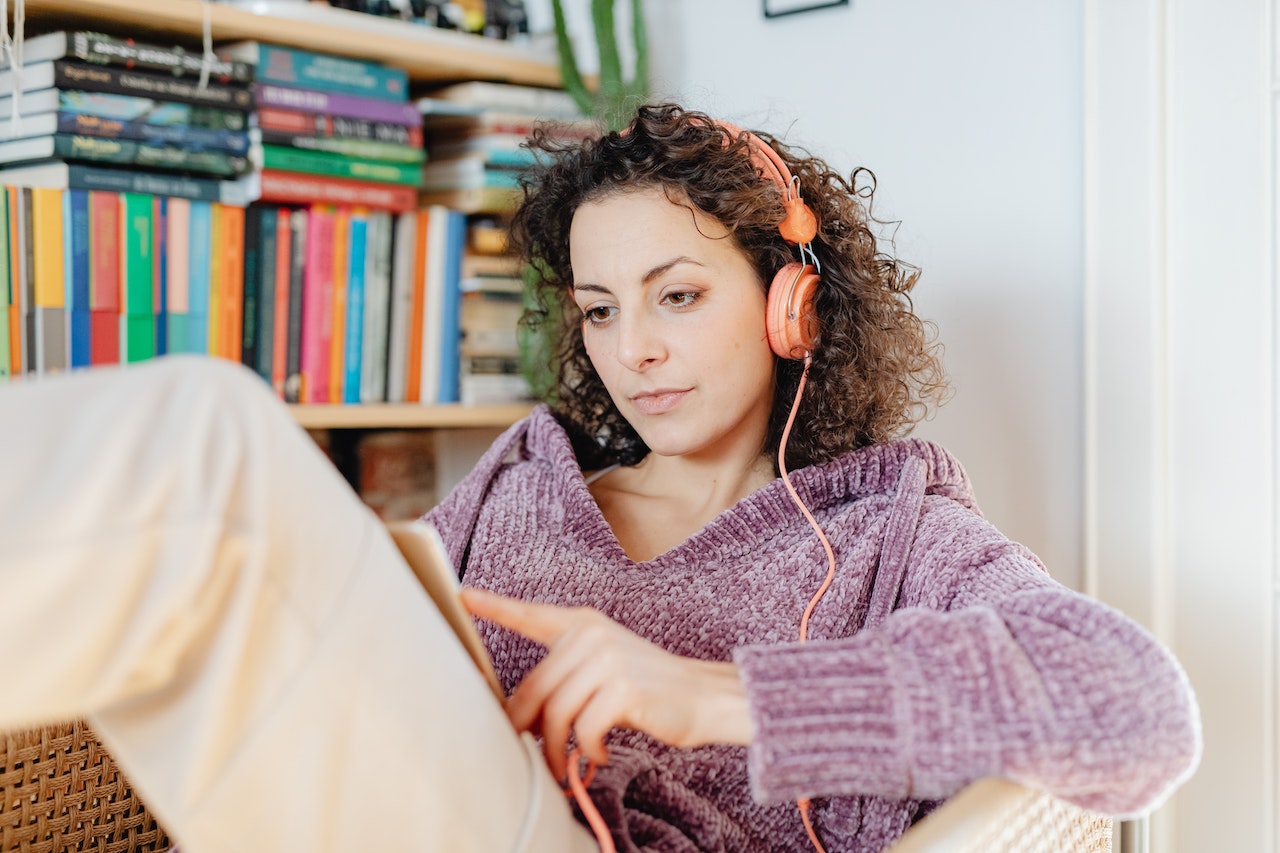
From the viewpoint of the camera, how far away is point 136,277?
147cm

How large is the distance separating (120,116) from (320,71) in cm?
29

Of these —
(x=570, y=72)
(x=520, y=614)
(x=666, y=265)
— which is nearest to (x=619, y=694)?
(x=520, y=614)

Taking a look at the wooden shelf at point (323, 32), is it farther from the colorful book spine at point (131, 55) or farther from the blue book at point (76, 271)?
the blue book at point (76, 271)

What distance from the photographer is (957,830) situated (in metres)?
0.72

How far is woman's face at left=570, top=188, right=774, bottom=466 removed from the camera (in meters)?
1.13

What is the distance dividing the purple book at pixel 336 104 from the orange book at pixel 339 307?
0.14 meters

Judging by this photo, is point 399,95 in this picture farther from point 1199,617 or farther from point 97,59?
point 1199,617

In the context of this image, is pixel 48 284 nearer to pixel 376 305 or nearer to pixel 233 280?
pixel 233 280

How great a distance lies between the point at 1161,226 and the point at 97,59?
4.18ft

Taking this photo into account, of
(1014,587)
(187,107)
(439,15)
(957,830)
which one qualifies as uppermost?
(439,15)

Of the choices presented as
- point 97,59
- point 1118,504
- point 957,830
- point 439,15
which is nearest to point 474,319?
point 439,15

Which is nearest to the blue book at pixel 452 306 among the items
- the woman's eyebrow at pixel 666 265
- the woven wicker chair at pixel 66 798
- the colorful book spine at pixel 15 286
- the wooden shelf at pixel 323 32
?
the wooden shelf at pixel 323 32

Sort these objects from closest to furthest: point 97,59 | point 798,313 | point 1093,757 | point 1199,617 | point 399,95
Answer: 1. point 1093,757
2. point 798,313
3. point 1199,617
4. point 97,59
5. point 399,95

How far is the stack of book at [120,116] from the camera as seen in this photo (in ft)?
4.59
